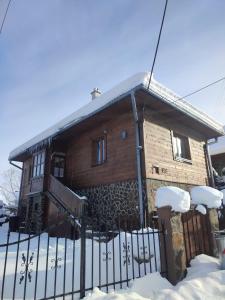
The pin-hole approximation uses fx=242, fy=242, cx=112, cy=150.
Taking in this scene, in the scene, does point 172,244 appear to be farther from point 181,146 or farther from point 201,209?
point 181,146

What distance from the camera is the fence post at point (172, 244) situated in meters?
4.32

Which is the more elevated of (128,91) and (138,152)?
(128,91)

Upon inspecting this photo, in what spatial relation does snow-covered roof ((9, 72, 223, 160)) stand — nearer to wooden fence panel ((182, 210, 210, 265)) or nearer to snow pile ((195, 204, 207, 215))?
snow pile ((195, 204, 207, 215))

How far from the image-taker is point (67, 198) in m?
10.2

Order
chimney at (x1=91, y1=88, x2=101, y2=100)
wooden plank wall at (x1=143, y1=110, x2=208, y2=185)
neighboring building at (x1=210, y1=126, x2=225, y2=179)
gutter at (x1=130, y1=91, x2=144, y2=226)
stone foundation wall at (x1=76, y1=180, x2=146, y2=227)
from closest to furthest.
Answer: gutter at (x1=130, y1=91, x2=144, y2=226)
stone foundation wall at (x1=76, y1=180, x2=146, y2=227)
wooden plank wall at (x1=143, y1=110, x2=208, y2=185)
chimney at (x1=91, y1=88, x2=101, y2=100)
neighboring building at (x1=210, y1=126, x2=225, y2=179)

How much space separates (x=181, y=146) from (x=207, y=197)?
691cm

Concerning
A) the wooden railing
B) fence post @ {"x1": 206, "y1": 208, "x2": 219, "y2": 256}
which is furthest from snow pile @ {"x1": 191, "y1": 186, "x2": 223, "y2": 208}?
the wooden railing

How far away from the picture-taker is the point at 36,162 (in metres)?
13.8

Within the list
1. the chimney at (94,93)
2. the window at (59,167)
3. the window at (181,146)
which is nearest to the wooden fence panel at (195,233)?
the window at (181,146)

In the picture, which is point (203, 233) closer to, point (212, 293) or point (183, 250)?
point (183, 250)

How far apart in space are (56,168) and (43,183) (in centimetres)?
239

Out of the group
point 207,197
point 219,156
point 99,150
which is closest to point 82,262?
point 207,197

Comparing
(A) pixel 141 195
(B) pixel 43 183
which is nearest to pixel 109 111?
(A) pixel 141 195

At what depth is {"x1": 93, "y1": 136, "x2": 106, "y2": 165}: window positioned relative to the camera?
11.4 meters
